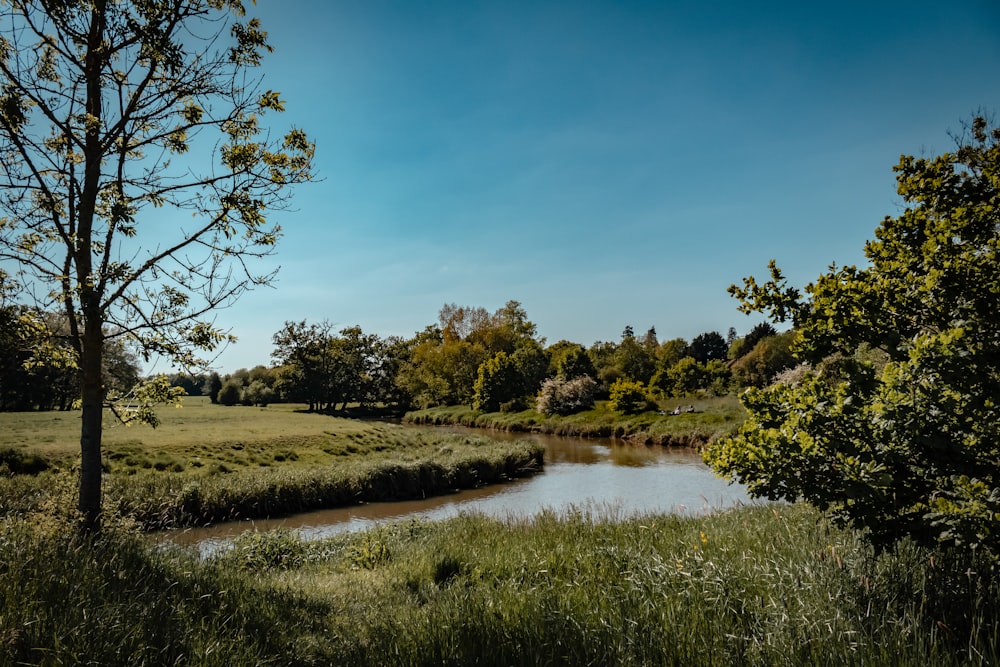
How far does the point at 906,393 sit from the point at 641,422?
106 feet

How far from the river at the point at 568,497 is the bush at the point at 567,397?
17013 millimetres

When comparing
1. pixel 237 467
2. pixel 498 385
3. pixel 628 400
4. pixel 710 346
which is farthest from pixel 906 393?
pixel 710 346

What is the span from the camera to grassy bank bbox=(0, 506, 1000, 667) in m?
3.09

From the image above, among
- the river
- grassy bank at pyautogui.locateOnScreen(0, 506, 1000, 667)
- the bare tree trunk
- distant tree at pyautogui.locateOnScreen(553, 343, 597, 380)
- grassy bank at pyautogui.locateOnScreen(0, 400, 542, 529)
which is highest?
distant tree at pyautogui.locateOnScreen(553, 343, 597, 380)

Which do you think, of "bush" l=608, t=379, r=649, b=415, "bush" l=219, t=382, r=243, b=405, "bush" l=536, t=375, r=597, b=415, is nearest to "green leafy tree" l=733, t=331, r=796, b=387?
"bush" l=608, t=379, r=649, b=415

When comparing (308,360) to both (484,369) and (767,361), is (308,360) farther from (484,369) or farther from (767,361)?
(767,361)

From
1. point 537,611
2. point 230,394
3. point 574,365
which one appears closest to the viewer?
point 537,611

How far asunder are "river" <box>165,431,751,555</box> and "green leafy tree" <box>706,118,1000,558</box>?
674 cm

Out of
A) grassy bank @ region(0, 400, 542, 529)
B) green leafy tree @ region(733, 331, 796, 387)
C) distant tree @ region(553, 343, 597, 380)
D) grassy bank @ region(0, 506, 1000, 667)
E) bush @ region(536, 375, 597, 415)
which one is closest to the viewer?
grassy bank @ region(0, 506, 1000, 667)

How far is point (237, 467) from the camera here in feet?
59.7

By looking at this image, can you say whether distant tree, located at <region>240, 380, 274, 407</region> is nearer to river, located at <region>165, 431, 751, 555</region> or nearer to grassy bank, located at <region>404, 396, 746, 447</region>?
grassy bank, located at <region>404, 396, 746, 447</region>

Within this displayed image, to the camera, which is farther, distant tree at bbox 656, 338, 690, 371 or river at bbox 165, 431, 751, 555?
distant tree at bbox 656, 338, 690, 371

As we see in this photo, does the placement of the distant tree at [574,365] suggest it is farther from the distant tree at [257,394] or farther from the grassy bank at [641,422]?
the distant tree at [257,394]

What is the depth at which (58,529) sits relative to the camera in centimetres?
548
